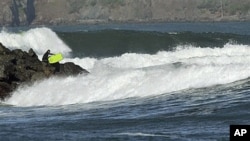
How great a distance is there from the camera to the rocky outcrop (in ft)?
109

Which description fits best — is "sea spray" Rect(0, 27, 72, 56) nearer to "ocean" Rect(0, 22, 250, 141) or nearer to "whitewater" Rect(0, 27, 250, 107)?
"ocean" Rect(0, 22, 250, 141)

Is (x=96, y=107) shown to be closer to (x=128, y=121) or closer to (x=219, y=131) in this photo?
(x=128, y=121)

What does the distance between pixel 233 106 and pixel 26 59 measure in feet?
46.6

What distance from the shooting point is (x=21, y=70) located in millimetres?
34594

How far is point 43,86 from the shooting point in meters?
33.4

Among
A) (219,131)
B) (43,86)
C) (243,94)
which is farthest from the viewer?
(43,86)

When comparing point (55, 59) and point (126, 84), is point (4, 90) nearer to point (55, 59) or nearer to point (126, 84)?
point (55, 59)

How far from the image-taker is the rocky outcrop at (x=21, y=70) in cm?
3331

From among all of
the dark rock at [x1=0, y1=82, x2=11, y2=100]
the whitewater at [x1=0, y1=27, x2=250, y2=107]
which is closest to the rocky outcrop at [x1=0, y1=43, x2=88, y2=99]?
the dark rock at [x1=0, y1=82, x2=11, y2=100]

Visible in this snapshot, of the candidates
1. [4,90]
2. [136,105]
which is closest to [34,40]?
[4,90]

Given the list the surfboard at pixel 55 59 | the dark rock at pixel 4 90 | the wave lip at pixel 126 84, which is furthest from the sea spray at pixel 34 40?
the dark rock at pixel 4 90

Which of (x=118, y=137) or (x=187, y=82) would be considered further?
(x=187, y=82)

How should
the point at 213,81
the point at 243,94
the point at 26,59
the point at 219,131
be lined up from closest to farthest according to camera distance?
the point at 219,131
the point at 243,94
the point at 213,81
the point at 26,59

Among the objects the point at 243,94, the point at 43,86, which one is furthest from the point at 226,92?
the point at 43,86
